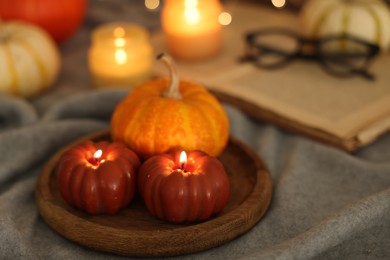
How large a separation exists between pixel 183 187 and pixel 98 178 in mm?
105

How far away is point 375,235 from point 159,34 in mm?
802

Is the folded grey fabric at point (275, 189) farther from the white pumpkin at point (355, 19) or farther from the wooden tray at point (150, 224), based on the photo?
the white pumpkin at point (355, 19)

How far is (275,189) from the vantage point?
0.76 metres

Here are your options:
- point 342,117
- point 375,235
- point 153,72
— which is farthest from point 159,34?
point 375,235

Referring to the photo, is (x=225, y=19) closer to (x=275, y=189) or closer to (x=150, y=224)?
(x=275, y=189)

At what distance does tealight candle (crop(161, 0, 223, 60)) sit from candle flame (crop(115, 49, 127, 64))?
15 cm

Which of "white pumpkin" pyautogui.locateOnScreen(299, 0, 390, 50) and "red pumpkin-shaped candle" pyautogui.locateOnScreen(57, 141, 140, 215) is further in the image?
"white pumpkin" pyautogui.locateOnScreen(299, 0, 390, 50)

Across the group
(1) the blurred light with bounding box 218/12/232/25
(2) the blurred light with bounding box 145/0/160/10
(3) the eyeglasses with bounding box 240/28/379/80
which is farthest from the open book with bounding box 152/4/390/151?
(2) the blurred light with bounding box 145/0/160/10

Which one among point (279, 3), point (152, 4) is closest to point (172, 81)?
point (279, 3)

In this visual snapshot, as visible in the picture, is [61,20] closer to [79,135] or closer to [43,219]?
[79,135]

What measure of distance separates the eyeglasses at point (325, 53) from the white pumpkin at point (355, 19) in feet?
0.06

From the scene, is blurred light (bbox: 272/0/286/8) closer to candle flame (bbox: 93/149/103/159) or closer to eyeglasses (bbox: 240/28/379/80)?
eyeglasses (bbox: 240/28/379/80)

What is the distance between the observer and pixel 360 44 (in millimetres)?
1063

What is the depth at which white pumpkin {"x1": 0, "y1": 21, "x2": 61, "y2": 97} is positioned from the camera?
1.02 metres
